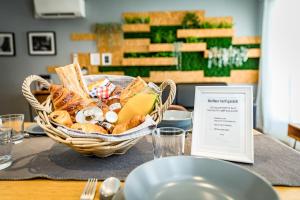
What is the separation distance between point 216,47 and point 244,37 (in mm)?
468

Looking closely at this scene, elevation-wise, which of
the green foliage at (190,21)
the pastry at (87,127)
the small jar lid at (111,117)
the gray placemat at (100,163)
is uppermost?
the green foliage at (190,21)

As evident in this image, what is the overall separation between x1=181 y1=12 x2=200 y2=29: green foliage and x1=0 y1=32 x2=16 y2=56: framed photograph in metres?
2.83

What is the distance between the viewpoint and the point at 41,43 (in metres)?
3.67

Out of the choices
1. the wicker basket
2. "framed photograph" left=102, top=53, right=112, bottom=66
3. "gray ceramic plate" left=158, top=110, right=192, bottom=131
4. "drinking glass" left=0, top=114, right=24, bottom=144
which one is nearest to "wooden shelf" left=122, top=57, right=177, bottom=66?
"framed photograph" left=102, top=53, right=112, bottom=66

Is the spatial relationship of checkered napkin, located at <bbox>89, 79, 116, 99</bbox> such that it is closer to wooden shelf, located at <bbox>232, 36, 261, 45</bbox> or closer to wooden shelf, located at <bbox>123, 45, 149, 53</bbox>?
wooden shelf, located at <bbox>123, 45, 149, 53</bbox>

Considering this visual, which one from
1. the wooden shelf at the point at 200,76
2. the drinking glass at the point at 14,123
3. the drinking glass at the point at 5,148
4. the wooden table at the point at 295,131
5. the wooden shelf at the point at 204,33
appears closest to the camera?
the drinking glass at the point at 5,148

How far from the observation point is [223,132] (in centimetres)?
80

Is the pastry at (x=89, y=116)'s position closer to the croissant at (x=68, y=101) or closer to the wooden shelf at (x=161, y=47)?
the croissant at (x=68, y=101)

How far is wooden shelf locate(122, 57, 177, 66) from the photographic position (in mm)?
3625

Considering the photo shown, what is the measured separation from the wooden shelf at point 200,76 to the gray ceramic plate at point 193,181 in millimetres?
3108

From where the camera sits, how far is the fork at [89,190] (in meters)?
0.59

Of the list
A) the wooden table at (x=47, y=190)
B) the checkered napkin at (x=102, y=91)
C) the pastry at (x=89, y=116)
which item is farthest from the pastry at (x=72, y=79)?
the wooden table at (x=47, y=190)

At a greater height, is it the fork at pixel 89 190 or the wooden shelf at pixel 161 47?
the wooden shelf at pixel 161 47

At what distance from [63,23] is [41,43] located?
0.49 metres
